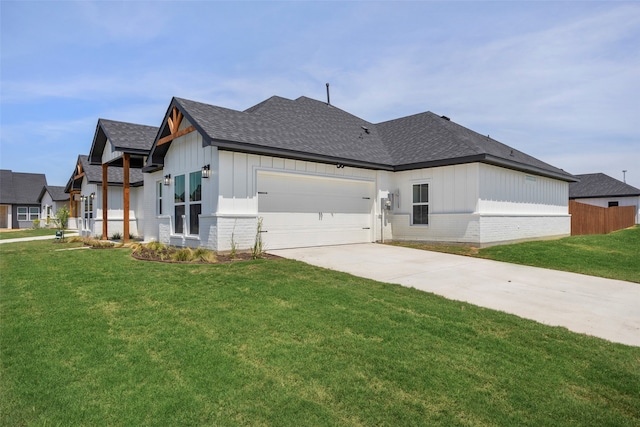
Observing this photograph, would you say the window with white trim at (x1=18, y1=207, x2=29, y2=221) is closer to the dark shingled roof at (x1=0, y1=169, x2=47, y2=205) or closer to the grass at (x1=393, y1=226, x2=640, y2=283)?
the dark shingled roof at (x1=0, y1=169, x2=47, y2=205)

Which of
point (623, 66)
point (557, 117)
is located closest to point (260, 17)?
point (623, 66)

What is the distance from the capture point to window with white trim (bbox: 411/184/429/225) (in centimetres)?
1417

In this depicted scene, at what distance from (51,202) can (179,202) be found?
3152 cm

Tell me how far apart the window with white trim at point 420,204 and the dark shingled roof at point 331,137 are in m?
0.94

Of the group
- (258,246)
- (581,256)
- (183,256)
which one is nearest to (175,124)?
(183,256)

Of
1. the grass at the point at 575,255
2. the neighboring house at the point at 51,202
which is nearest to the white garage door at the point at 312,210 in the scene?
the grass at the point at 575,255

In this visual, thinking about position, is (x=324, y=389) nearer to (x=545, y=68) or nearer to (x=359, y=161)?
(x=359, y=161)

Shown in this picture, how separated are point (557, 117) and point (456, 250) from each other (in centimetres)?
1085

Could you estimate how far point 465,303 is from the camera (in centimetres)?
591

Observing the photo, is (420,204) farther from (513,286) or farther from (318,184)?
(513,286)

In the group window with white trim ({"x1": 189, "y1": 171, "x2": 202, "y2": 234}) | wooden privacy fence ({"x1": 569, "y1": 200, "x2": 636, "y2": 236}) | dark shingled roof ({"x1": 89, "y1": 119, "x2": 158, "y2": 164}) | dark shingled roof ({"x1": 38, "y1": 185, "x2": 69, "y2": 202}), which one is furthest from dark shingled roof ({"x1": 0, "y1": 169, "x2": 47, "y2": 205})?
wooden privacy fence ({"x1": 569, "y1": 200, "x2": 636, "y2": 236})

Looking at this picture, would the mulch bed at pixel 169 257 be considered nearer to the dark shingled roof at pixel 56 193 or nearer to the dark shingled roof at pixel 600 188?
the dark shingled roof at pixel 56 193

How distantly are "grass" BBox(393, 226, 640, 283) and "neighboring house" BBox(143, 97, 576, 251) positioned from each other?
0.88 metres

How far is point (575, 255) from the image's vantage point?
38.2ft
